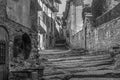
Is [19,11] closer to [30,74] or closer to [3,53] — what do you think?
[3,53]

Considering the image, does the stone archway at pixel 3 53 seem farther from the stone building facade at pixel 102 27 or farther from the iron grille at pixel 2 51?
the stone building facade at pixel 102 27

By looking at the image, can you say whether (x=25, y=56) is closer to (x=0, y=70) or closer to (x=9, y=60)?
(x=9, y=60)

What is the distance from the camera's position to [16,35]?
9.35 metres

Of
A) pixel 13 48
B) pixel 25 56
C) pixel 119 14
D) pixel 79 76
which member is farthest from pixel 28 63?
pixel 119 14

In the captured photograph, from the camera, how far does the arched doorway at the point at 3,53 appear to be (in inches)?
320

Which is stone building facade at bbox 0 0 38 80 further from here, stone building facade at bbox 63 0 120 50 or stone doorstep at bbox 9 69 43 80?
stone building facade at bbox 63 0 120 50

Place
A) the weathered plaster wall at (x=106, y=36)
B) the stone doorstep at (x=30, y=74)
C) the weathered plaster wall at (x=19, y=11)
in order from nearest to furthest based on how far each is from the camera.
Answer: the stone doorstep at (x=30, y=74) → the weathered plaster wall at (x=19, y=11) → the weathered plaster wall at (x=106, y=36)

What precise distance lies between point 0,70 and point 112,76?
457 centimetres

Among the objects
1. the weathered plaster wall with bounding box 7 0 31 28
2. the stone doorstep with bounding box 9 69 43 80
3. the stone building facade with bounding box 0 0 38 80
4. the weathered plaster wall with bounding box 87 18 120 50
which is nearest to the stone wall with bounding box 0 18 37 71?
the stone building facade with bounding box 0 0 38 80

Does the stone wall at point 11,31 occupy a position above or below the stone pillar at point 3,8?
below

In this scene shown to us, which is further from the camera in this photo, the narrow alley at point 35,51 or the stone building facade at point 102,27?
the stone building facade at point 102,27

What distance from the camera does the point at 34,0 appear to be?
39.2 feet

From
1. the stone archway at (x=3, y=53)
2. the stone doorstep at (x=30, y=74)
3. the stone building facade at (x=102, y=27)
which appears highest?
the stone building facade at (x=102, y=27)

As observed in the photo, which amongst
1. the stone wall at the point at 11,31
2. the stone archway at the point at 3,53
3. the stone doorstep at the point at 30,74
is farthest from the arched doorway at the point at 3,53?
the stone doorstep at the point at 30,74
